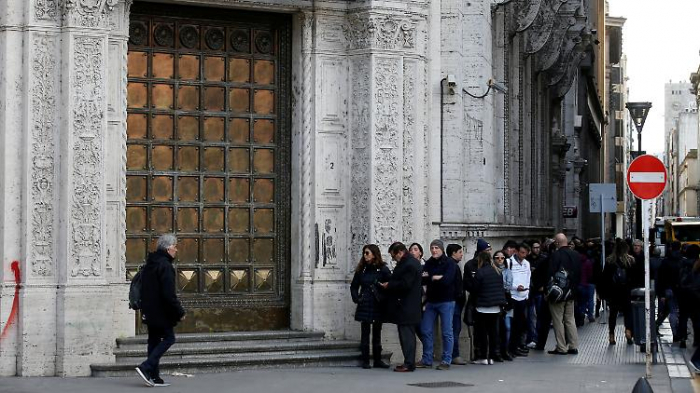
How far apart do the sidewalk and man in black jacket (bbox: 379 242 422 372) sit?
0.38m

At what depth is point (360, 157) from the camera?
64.8ft

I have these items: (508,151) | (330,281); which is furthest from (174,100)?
(508,151)

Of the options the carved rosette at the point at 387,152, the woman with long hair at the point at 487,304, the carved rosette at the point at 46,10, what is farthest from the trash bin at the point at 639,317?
the carved rosette at the point at 46,10

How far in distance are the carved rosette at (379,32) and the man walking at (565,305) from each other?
14.5ft

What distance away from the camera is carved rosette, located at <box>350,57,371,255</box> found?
1969 centimetres

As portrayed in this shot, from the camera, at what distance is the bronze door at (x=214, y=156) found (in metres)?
19.1

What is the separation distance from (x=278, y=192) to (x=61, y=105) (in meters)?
3.94

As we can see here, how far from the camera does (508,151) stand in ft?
96.7

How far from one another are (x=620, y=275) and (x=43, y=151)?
10536mm

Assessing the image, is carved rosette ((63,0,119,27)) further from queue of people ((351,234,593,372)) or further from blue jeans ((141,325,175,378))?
queue of people ((351,234,593,372))

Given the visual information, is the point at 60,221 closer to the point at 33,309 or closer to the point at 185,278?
the point at 33,309

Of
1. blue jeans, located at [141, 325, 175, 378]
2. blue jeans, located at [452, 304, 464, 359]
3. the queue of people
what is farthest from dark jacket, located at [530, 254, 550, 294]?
blue jeans, located at [141, 325, 175, 378]

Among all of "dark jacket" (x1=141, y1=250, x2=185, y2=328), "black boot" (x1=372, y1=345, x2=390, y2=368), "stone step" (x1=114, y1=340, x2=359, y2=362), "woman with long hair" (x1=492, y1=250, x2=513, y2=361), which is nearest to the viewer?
"dark jacket" (x1=141, y1=250, x2=185, y2=328)

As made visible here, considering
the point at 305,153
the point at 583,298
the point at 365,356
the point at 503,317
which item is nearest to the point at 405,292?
the point at 365,356
